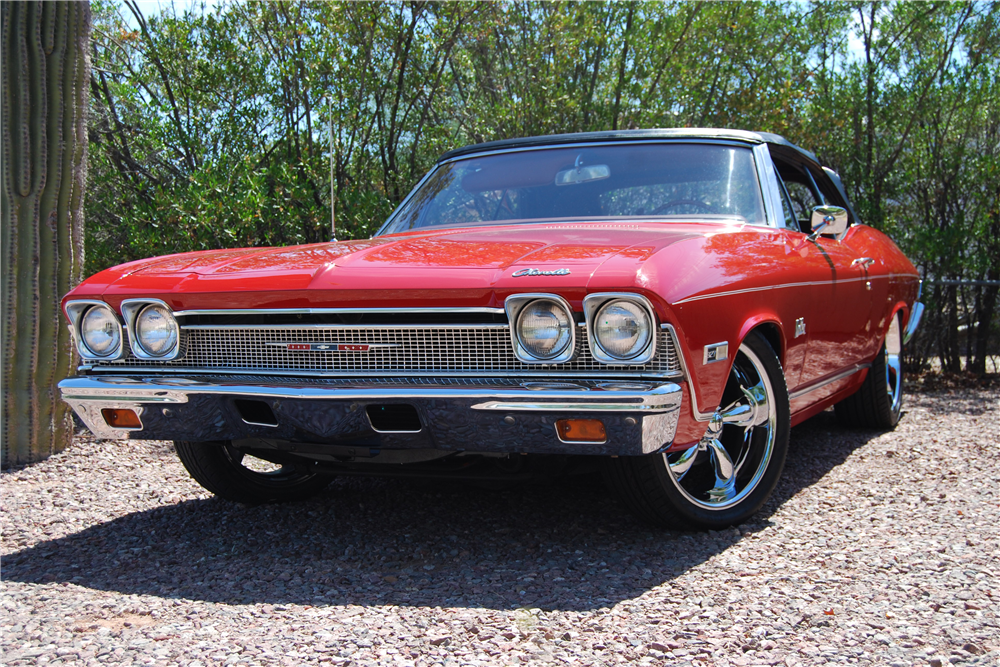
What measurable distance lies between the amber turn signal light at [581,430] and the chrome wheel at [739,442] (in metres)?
0.67

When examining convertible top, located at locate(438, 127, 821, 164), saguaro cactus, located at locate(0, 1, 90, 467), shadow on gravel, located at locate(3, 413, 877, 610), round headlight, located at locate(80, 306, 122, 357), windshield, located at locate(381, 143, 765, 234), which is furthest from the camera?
saguaro cactus, located at locate(0, 1, 90, 467)

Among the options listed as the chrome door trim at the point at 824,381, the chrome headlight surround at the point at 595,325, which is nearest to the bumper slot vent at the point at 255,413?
the chrome headlight surround at the point at 595,325

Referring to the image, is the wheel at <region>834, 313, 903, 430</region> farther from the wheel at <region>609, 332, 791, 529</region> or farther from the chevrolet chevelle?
the wheel at <region>609, 332, 791, 529</region>

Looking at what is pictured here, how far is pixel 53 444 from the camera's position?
4.62 meters

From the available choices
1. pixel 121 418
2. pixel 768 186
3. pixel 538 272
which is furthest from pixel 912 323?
pixel 121 418

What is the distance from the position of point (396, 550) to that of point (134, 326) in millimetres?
1176

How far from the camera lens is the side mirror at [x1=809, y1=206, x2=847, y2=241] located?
3.80m

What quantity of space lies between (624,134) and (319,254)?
5.35 ft

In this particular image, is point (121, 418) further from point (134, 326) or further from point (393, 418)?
point (393, 418)

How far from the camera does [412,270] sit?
106 inches

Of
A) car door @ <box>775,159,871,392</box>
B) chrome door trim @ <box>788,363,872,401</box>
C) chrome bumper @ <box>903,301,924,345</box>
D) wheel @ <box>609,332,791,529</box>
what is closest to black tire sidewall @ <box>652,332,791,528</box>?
wheel @ <box>609,332,791,529</box>

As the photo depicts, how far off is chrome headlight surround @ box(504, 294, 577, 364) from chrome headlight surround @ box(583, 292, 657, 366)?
0.05m

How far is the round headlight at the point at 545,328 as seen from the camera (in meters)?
2.52

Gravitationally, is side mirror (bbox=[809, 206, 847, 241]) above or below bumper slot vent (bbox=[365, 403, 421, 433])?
above
